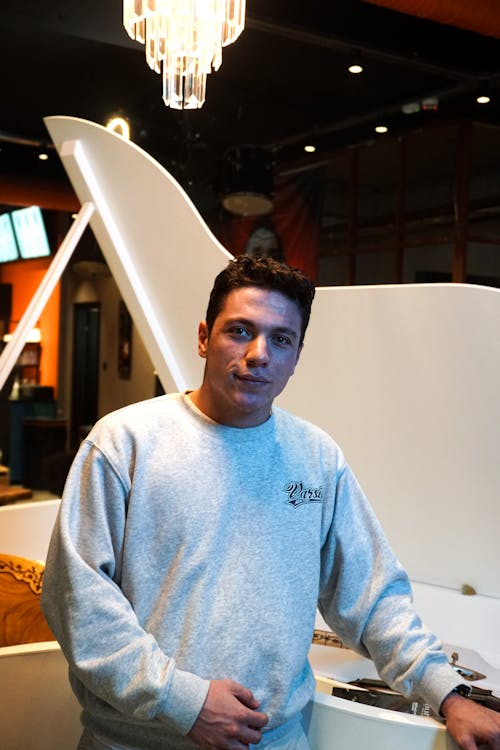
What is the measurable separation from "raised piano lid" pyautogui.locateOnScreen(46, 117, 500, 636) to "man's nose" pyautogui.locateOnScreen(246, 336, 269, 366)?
1.00m

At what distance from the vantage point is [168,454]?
132cm

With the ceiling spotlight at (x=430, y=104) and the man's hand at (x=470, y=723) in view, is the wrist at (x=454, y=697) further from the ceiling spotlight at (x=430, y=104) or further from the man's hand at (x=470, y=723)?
the ceiling spotlight at (x=430, y=104)

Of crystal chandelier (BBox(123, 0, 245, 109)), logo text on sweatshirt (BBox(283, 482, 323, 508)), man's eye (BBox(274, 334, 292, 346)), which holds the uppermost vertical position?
crystal chandelier (BBox(123, 0, 245, 109))

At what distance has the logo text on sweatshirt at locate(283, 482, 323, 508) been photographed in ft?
4.55

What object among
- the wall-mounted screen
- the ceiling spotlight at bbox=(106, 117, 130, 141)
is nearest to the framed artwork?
the wall-mounted screen

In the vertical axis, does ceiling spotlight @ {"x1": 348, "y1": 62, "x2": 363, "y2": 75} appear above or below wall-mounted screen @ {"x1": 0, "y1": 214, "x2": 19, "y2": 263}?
above

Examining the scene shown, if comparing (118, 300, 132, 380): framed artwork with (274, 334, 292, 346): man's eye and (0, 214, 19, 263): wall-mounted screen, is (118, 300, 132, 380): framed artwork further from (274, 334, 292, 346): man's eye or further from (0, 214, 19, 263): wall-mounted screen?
(274, 334, 292, 346): man's eye

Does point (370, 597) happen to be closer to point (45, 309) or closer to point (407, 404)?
point (407, 404)

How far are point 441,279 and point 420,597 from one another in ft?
18.4

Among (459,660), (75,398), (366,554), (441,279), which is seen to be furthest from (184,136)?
(366,554)

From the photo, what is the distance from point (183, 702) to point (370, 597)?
41cm

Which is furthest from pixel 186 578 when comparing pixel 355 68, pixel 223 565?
pixel 355 68

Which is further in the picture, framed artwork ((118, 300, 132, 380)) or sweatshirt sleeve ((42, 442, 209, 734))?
framed artwork ((118, 300, 132, 380))

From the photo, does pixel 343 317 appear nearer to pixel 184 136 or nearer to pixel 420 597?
pixel 420 597
